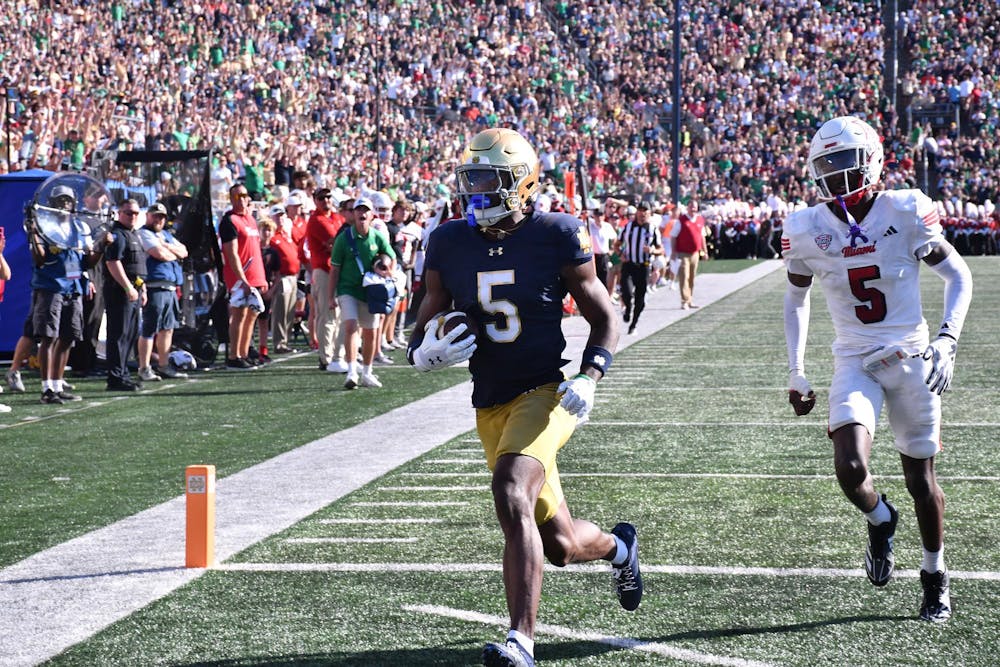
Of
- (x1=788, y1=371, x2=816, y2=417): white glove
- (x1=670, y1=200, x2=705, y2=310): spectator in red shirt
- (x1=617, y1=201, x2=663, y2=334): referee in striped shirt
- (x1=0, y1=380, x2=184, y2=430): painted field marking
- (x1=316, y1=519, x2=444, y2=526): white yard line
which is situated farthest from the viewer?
(x1=670, y1=200, x2=705, y2=310): spectator in red shirt

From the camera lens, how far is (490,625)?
5.19 m

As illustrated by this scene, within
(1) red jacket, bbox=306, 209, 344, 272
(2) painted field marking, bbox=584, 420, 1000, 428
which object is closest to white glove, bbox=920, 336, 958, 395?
(2) painted field marking, bbox=584, 420, 1000, 428

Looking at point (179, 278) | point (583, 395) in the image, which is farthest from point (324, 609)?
point (179, 278)

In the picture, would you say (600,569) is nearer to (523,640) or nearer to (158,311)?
(523,640)

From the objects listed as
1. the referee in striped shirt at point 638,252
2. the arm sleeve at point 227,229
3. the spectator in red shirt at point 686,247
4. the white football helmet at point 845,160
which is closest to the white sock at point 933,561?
the white football helmet at point 845,160

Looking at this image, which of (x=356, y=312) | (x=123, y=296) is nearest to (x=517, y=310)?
(x=356, y=312)

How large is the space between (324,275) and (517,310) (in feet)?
32.2

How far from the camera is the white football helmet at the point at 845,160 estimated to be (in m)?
5.29

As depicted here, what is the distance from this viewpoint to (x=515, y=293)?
492 cm

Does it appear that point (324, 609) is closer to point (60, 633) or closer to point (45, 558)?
point (60, 633)

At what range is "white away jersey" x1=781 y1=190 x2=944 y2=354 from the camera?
5.32m

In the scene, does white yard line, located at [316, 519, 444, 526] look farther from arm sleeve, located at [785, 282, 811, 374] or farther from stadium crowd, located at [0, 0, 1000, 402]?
stadium crowd, located at [0, 0, 1000, 402]

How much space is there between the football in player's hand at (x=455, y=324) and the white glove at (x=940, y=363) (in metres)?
1.52

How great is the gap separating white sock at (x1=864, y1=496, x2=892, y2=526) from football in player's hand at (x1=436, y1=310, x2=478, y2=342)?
5.05ft
